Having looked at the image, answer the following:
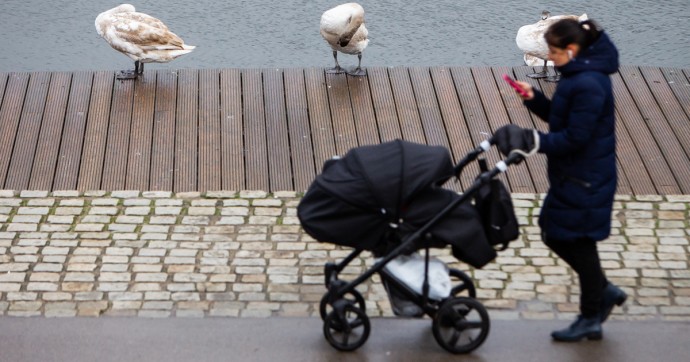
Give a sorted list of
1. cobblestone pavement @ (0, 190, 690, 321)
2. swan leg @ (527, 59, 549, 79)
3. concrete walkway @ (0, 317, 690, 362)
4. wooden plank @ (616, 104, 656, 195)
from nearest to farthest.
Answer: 1. concrete walkway @ (0, 317, 690, 362)
2. cobblestone pavement @ (0, 190, 690, 321)
3. wooden plank @ (616, 104, 656, 195)
4. swan leg @ (527, 59, 549, 79)

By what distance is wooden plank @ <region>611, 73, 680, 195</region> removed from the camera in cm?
782

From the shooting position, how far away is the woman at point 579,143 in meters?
5.29

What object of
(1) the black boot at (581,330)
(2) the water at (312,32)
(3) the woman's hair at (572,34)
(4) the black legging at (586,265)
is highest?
(3) the woman's hair at (572,34)

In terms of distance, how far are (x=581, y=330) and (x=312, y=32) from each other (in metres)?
6.78

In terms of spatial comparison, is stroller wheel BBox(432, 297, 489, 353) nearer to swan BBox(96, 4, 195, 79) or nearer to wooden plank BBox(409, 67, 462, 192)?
wooden plank BBox(409, 67, 462, 192)

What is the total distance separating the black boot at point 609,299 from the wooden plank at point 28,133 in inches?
165

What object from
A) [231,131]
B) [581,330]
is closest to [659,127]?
[581,330]

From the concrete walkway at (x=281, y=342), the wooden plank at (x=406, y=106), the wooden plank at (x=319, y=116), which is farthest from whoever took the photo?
the wooden plank at (x=406, y=106)

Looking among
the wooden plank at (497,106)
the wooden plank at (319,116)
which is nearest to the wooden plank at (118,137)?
the wooden plank at (319,116)

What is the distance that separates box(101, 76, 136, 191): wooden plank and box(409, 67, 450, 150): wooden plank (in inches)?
91.1

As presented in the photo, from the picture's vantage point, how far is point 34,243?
6.95m

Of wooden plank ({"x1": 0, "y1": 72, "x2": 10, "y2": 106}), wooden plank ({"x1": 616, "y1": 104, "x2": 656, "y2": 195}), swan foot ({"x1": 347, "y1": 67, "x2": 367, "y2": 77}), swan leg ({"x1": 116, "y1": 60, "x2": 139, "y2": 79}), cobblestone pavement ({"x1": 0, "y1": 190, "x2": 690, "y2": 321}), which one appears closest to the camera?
cobblestone pavement ({"x1": 0, "y1": 190, "x2": 690, "y2": 321})

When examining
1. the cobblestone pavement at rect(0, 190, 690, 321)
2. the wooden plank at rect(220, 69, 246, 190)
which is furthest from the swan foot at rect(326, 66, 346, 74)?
the cobblestone pavement at rect(0, 190, 690, 321)

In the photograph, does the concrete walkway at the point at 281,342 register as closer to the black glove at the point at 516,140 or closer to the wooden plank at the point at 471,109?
the black glove at the point at 516,140
